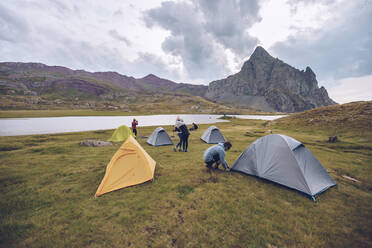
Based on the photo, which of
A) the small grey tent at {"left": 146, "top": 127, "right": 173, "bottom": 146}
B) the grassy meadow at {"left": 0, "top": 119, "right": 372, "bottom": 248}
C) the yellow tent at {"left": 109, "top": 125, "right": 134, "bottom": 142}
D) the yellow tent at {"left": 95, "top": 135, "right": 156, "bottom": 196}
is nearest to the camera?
the grassy meadow at {"left": 0, "top": 119, "right": 372, "bottom": 248}

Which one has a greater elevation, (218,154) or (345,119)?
(345,119)

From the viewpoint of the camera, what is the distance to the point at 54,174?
975cm

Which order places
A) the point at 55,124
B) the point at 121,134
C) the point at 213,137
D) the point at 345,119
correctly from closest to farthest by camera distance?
the point at 213,137
the point at 121,134
the point at 345,119
the point at 55,124

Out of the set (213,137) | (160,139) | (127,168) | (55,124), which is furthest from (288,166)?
(55,124)

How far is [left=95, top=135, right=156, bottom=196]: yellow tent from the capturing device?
7771 millimetres

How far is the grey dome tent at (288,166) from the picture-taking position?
24.3ft

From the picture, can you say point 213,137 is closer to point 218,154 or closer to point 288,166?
point 218,154

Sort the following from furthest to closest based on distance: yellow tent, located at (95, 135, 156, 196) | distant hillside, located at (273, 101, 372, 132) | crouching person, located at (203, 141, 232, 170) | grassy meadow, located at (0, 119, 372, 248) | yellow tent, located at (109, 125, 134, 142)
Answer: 1. distant hillside, located at (273, 101, 372, 132)
2. yellow tent, located at (109, 125, 134, 142)
3. crouching person, located at (203, 141, 232, 170)
4. yellow tent, located at (95, 135, 156, 196)
5. grassy meadow, located at (0, 119, 372, 248)

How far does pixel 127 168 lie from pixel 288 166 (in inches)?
356

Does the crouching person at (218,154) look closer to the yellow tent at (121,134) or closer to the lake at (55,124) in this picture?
the yellow tent at (121,134)

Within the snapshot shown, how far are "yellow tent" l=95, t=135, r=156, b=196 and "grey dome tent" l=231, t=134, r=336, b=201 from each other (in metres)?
6.47

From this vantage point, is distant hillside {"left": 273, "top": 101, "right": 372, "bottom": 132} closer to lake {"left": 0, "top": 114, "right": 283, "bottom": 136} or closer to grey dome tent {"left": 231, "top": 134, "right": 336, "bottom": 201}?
grey dome tent {"left": 231, "top": 134, "right": 336, "bottom": 201}

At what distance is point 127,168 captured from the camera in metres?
8.17

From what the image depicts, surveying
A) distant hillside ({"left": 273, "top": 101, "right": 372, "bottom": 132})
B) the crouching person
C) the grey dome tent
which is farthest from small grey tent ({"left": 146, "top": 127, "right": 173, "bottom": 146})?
distant hillside ({"left": 273, "top": 101, "right": 372, "bottom": 132})
